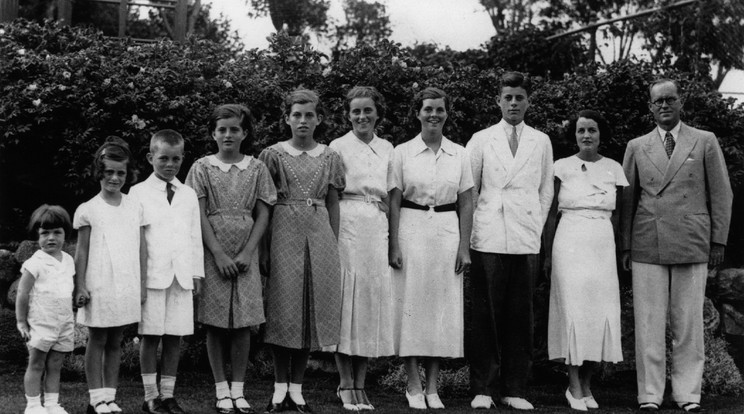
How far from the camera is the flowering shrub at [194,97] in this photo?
6.60 meters

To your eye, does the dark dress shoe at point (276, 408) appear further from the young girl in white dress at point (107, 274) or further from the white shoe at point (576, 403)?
the white shoe at point (576, 403)

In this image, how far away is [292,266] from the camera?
16.3 ft

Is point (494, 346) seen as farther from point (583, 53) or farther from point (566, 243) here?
point (583, 53)

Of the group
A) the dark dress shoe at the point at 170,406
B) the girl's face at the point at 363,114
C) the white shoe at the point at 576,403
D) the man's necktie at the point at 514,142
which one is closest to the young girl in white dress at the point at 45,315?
the dark dress shoe at the point at 170,406

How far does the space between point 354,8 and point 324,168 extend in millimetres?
16122

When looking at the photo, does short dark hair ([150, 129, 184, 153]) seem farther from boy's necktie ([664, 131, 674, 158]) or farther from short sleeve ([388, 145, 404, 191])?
boy's necktie ([664, 131, 674, 158])

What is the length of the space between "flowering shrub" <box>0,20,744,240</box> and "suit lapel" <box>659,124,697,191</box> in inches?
33.5

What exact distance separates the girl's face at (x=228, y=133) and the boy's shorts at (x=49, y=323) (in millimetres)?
1234

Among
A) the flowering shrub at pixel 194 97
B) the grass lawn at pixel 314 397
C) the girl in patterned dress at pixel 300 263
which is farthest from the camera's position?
the flowering shrub at pixel 194 97

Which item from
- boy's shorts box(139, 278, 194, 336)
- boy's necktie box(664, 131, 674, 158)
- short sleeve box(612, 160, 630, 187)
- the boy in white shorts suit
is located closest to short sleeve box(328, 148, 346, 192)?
the boy in white shorts suit

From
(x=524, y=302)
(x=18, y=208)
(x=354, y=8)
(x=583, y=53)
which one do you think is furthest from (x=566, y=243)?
(x=354, y=8)

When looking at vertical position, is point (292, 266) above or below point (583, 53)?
below

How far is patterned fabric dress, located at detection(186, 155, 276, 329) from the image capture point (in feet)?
15.7

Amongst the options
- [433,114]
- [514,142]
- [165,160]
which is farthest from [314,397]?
[514,142]
